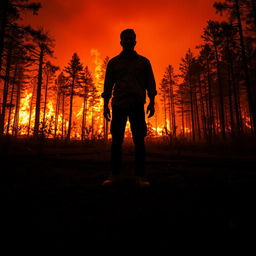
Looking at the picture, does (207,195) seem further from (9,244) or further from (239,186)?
(9,244)

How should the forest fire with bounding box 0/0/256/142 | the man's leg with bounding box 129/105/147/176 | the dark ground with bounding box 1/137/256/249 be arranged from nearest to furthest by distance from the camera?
the dark ground with bounding box 1/137/256/249 → the man's leg with bounding box 129/105/147/176 → the forest fire with bounding box 0/0/256/142

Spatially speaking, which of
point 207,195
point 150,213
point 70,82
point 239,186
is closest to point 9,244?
point 150,213

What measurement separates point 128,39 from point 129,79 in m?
0.73

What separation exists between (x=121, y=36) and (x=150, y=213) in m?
2.99

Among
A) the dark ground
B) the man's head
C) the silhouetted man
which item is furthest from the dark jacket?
the dark ground

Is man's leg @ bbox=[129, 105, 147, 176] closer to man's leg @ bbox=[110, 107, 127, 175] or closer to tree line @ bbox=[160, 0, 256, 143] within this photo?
man's leg @ bbox=[110, 107, 127, 175]

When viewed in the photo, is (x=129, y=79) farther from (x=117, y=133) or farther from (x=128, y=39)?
(x=117, y=133)

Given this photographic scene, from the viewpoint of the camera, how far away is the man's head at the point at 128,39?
2805 mm

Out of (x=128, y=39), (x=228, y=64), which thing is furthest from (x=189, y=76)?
(x=128, y=39)

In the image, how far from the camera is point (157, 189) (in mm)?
2209

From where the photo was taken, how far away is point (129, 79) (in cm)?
284

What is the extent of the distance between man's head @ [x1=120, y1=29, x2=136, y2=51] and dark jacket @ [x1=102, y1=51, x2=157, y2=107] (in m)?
0.13

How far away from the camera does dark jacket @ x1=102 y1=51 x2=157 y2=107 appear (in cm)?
281

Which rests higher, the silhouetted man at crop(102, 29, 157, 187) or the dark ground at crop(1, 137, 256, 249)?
the silhouetted man at crop(102, 29, 157, 187)
